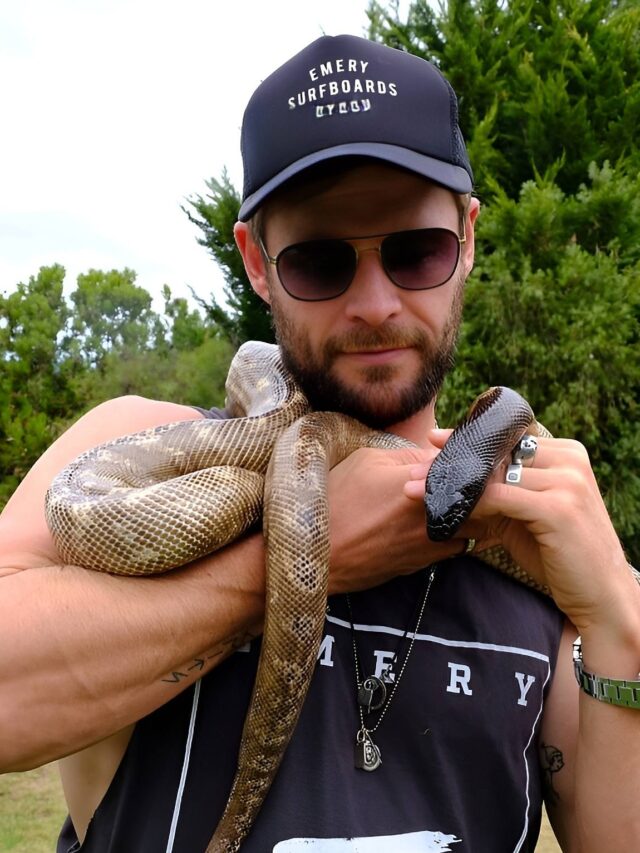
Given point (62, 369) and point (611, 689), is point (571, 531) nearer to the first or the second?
point (611, 689)

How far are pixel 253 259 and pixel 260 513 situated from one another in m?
1.33

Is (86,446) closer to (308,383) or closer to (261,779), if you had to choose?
(308,383)

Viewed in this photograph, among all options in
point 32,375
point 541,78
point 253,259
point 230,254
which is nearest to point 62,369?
point 32,375

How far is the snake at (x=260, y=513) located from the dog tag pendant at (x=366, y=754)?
0.23 metres

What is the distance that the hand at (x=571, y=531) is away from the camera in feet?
7.98

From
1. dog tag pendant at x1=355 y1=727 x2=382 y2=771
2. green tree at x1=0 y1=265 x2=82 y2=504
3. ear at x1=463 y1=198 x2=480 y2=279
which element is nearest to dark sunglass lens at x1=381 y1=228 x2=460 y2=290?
ear at x1=463 y1=198 x2=480 y2=279

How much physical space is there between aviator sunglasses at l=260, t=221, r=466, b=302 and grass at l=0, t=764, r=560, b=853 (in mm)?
7060

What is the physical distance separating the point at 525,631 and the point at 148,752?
54.6 inches

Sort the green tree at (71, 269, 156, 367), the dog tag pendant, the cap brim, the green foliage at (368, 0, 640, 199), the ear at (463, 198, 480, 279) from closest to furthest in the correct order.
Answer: the dog tag pendant
the cap brim
the ear at (463, 198, 480, 279)
the green foliage at (368, 0, 640, 199)
the green tree at (71, 269, 156, 367)

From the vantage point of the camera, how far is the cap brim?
2.79m

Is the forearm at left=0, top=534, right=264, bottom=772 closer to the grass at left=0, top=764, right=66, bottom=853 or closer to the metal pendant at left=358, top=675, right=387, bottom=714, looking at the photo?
the metal pendant at left=358, top=675, right=387, bottom=714

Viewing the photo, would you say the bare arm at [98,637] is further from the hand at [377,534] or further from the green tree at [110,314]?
the green tree at [110,314]

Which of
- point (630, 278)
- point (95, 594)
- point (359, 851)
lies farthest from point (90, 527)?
point (630, 278)

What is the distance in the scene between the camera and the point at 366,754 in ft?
8.13
